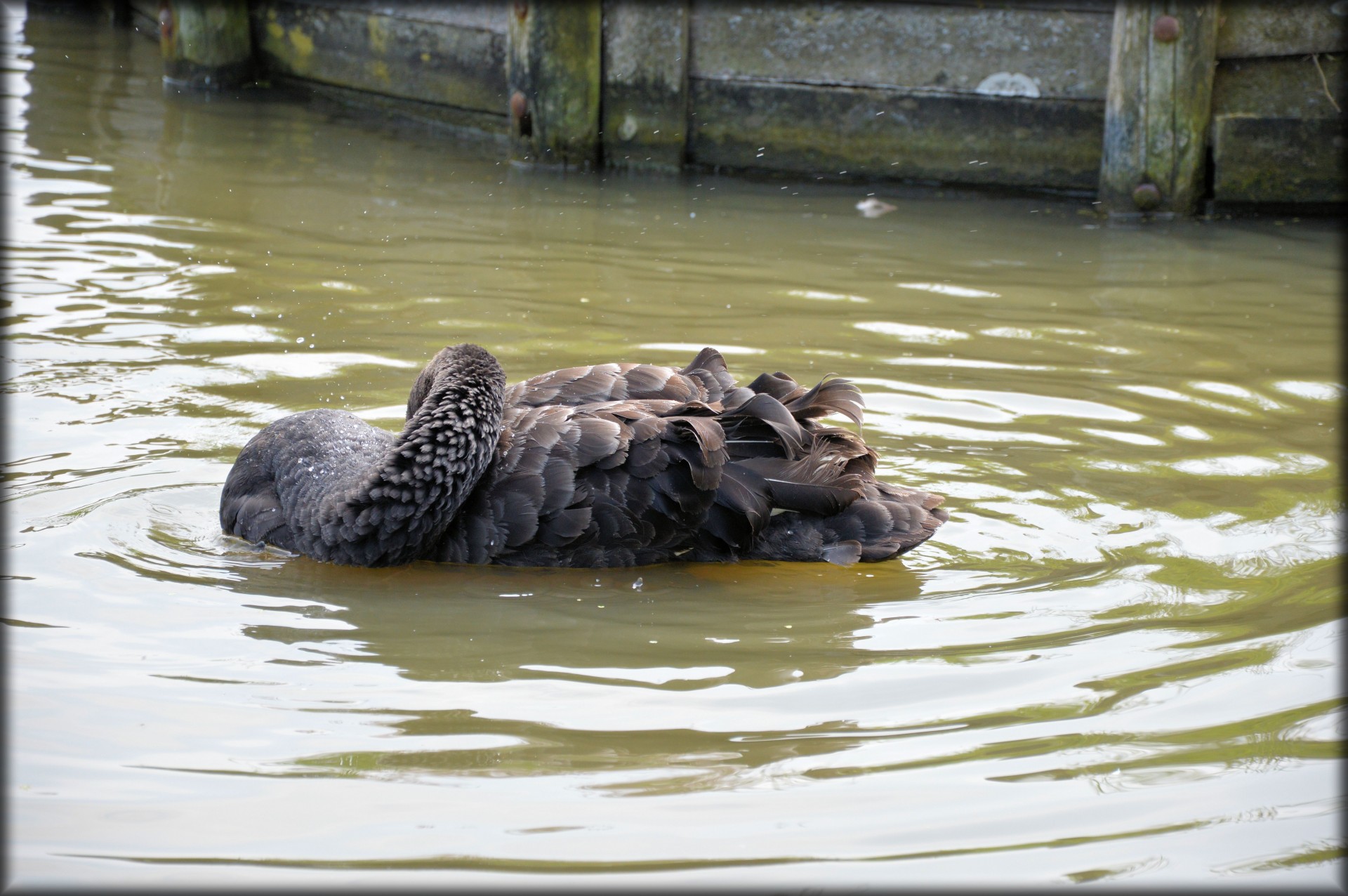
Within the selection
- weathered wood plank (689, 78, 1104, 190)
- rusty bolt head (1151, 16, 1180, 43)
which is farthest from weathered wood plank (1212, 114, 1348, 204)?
weathered wood plank (689, 78, 1104, 190)

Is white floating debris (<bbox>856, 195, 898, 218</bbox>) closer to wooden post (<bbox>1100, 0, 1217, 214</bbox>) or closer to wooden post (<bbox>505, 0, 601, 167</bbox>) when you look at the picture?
wooden post (<bbox>1100, 0, 1217, 214</bbox>)

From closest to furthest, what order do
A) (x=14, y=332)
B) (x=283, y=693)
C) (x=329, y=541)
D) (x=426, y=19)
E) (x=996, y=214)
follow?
(x=283, y=693)
(x=329, y=541)
(x=14, y=332)
(x=996, y=214)
(x=426, y=19)

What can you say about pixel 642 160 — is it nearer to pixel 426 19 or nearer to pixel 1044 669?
pixel 426 19

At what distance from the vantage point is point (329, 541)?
434cm

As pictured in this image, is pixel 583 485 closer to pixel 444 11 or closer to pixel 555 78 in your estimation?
pixel 555 78

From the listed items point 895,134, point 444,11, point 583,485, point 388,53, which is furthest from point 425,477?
point 388,53

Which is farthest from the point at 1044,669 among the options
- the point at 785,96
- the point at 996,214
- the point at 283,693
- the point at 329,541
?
the point at 785,96

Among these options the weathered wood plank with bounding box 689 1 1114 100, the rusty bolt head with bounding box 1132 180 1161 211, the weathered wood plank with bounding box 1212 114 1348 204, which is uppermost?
the weathered wood plank with bounding box 689 1 1114 100

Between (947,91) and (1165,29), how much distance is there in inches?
56.3

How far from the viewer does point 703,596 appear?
4238mm

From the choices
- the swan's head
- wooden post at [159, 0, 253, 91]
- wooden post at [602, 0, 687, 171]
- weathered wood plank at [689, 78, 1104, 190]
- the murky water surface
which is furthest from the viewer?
A: wooden post at [159, 0, 253, 91]

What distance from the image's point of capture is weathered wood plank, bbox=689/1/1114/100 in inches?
343

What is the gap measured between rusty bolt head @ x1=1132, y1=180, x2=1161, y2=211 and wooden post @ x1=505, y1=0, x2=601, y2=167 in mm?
3775

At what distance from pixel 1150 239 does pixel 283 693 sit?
6.59 meters
